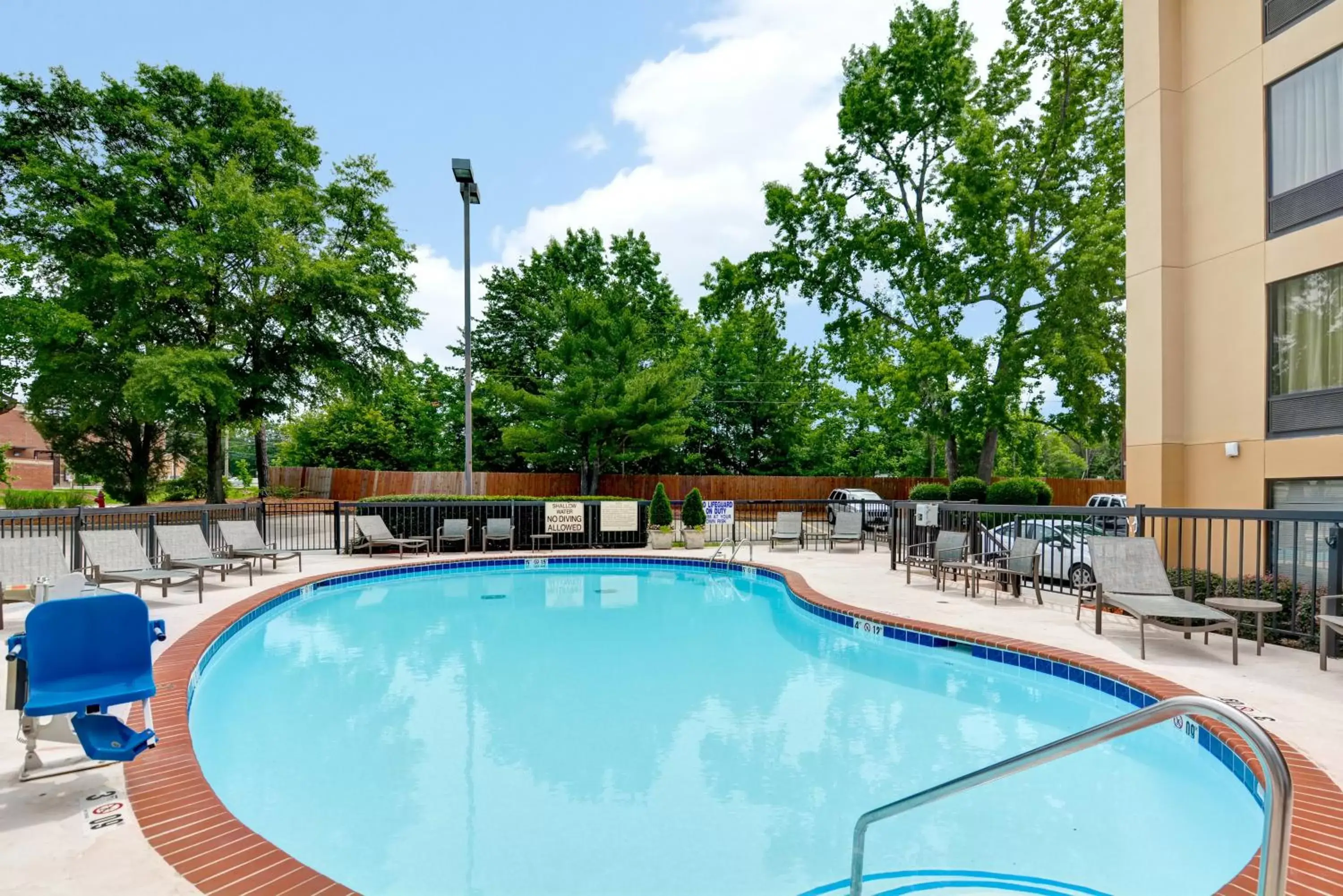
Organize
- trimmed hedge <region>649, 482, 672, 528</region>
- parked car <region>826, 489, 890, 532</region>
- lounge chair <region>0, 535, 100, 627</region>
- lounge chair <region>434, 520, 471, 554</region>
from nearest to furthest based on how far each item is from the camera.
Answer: lounge chair <region>0, 535, 100, 627</region> < lounge chair <region>434, 520, 471, 554</region> < trimmed hedge <region>649, 482, 672, 528</region> < parked car <region>826, 489, 890, 532</region>

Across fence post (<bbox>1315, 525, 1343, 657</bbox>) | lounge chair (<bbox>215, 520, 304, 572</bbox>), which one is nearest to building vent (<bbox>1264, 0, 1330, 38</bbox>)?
fence post (<bbox>1315, 525, 1343, 657</bbox>)

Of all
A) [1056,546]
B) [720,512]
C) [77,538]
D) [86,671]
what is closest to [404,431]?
[720,512]

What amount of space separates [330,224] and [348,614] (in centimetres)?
1935

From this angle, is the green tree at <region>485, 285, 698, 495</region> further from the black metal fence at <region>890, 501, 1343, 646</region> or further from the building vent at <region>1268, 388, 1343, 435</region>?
the building vent at <region>1268, 388, 1343, 435</region>

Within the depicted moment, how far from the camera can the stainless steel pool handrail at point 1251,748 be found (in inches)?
55.8

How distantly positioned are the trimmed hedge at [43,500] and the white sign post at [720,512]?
770 inches

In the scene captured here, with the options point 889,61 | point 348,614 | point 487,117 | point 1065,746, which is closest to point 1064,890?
point 1065,746

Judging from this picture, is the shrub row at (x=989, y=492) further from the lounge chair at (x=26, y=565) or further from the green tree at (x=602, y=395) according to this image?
the lounge chair at (x=26, y=565)

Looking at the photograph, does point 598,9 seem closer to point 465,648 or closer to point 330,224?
point 465,648

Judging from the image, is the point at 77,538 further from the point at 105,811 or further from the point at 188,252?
the point at 188,252

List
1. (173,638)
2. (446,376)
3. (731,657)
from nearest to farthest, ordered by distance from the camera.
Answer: (173,638) → (731,657) → (446,376)

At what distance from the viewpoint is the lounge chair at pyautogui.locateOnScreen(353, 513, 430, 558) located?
1262 centimetres

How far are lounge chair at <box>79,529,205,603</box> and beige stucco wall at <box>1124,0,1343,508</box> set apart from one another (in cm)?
1256

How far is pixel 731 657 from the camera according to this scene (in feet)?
22.6
